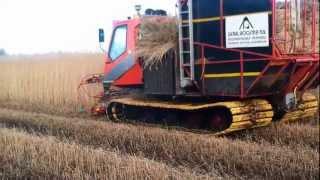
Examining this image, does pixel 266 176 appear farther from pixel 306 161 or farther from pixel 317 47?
pixel 317 47

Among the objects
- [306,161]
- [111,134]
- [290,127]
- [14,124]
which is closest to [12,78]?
[14,124]

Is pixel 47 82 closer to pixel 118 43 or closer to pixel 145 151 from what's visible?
pixel 118 43

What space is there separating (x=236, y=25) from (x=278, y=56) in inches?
32.1

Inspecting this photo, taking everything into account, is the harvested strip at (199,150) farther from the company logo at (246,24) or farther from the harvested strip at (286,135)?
the company logo at (246,24)

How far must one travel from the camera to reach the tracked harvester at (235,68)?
8.74 m

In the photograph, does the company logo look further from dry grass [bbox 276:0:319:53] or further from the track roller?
the track roller

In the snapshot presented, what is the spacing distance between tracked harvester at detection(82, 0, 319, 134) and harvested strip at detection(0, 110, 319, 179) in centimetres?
75

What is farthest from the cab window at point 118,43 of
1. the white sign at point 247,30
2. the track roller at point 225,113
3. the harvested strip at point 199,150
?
the white sign at point 247,30

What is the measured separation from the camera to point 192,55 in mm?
9570

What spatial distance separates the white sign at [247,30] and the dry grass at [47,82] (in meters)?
5.56

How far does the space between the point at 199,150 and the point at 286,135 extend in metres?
2.01

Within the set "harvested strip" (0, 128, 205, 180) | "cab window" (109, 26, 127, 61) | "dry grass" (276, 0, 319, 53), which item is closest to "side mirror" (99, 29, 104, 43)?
"cab window" (109, 26, 127, 61)

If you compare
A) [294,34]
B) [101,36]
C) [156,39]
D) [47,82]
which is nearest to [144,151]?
[156,39]

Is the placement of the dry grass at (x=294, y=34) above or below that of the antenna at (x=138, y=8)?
below
